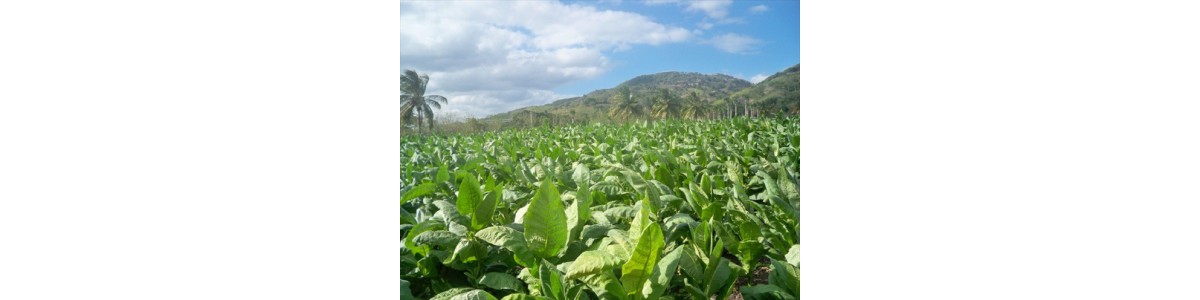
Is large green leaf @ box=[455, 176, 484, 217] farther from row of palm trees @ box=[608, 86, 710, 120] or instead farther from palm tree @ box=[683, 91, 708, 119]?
palm tree @ box=[683, 91, 708, 119]

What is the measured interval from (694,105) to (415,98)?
647 mm

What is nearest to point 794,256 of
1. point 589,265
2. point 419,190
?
point 589,265

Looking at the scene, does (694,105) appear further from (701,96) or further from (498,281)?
(498,281)

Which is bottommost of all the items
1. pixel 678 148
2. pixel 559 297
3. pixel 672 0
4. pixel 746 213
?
pixel 559 297

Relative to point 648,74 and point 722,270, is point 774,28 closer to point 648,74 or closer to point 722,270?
point 648,74

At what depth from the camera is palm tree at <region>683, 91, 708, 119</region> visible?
4.48 feet

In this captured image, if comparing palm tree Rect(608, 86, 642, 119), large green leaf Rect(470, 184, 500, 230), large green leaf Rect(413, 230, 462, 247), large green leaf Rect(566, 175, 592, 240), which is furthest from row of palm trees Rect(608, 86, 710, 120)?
large green leaf Rect(413, 230, 462, 247)

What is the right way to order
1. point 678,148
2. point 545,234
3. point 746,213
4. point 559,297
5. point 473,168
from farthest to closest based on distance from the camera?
1. point 473,168
2. point 678,148
3. point 746,213
4. point 545,234
5. point 559,297

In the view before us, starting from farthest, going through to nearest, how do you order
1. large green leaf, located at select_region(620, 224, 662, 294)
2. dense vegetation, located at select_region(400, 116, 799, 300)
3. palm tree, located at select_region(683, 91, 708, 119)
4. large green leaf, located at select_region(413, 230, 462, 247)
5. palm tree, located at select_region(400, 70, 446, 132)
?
palm tree, located at select_region(400, 70, 446, 132) < palm tree, located at select_region(683, 91, 708, 119) < large green leaf, located at select_region(413, 230, 462, 247) < dense vegetation, located at select_region(400, 116, 799, 300) < large green leaf, located at select_region(620, 224, 662, 294)

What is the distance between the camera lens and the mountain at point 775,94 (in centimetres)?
126

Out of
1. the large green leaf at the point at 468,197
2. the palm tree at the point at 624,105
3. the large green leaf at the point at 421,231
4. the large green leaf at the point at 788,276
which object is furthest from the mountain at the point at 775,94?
the large green leaf at the point at 421,231
